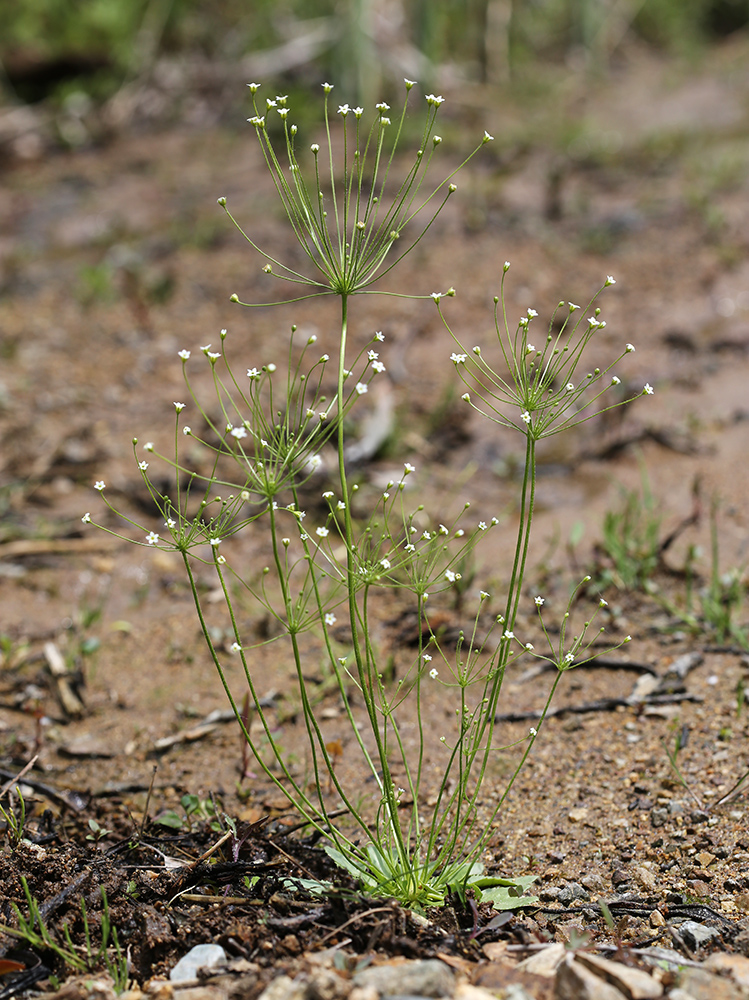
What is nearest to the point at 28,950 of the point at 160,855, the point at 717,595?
the point at 160,855

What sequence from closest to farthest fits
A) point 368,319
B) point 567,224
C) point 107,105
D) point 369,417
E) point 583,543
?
point 583,543 < point 369,417 < point 368,319 < point 567,224 < point 107,105

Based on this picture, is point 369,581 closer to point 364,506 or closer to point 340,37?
point 364,506

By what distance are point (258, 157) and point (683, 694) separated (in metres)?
6.82

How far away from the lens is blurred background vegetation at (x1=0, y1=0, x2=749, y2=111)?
860 centimetres

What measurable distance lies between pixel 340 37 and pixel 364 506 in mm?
5657

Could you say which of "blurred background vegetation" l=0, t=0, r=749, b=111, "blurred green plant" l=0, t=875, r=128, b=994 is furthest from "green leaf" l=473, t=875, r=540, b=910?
"blurred background vegetation" l=0, t=0, r=749, b=111

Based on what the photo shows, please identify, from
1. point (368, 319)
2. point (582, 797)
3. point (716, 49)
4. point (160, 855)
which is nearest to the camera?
point (160, 855)

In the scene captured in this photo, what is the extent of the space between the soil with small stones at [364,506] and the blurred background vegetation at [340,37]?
91cm

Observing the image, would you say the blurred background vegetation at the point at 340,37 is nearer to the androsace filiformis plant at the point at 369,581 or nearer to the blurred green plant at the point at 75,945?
the androsace filiformis plant at the point at 369,581

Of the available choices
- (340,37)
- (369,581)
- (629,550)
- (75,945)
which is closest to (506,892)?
(369,581)

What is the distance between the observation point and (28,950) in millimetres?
1970

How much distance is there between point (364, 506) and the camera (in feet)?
14.3

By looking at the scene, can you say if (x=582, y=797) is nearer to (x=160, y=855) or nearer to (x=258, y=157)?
(x=160, y=855)

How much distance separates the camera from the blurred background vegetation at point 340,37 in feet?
28.2
